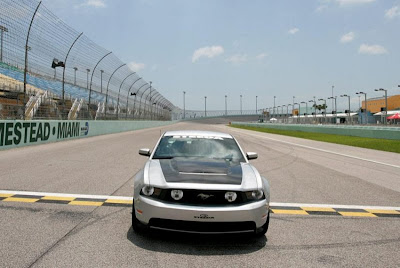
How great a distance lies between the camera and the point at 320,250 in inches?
145

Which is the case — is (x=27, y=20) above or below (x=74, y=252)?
above

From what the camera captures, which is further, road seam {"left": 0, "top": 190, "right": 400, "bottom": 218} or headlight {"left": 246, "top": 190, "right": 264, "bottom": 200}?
road seam {"left": 0, "top": 190, "right": 400, "bottom": 218}

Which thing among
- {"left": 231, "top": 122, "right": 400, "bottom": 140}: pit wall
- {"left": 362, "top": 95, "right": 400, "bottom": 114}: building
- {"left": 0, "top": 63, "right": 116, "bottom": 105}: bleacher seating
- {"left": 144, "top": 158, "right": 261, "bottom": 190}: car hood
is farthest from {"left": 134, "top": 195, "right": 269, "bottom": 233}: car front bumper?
{"left": 362, "top": 95, "right": 400, "bottom": 114}: building

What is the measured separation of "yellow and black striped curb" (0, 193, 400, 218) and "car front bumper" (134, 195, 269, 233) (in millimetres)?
1710

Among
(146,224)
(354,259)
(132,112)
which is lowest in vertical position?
(354,259)

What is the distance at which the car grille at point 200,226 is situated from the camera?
3502mm

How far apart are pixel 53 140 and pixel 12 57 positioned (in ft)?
16.9

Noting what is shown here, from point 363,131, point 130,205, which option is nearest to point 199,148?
point 130,205

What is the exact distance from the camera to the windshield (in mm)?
5129

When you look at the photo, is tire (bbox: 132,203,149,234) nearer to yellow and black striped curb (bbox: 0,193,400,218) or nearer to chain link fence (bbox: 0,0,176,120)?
yellow and black striped curb (bbox: 0,193,400,218)

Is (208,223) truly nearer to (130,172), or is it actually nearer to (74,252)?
(74,252)

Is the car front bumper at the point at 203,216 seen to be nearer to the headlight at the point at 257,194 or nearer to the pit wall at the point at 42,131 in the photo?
the headlight at the point at 257,194

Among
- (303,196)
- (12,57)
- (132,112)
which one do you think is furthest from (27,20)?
(132,112)

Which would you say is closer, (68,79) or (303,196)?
(303,196)
